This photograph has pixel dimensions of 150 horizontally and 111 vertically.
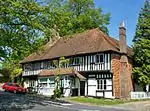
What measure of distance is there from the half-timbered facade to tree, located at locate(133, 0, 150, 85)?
3.72 feet

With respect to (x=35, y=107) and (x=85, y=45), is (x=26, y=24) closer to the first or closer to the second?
(x=35, y=107)

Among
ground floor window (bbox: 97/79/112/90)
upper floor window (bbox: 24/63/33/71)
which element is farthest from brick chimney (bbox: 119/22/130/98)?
upper floor window (bbox: 24/63/33/71)

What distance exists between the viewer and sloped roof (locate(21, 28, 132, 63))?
4366 centimetres

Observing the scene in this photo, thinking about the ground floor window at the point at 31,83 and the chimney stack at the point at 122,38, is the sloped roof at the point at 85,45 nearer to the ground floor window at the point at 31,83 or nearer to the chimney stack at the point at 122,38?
the chimney stack at the point at 122,38

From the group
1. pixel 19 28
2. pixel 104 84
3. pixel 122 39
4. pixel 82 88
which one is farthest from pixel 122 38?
pixel 19 28

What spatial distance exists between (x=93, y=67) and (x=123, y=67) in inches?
161

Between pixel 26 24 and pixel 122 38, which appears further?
pixel 122 38

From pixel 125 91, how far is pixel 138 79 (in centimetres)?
320

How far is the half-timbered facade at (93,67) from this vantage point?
41906mm

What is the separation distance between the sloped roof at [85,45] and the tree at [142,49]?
71.8 inches

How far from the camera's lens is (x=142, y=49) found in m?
44.9

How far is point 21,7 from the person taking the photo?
62.1 ft

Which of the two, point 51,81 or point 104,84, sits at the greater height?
point 51,81

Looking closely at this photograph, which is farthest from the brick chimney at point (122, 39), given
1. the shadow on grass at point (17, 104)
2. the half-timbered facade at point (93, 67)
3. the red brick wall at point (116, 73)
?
the shadow on grass at point (17, 104)
